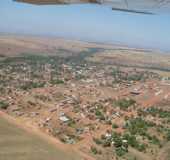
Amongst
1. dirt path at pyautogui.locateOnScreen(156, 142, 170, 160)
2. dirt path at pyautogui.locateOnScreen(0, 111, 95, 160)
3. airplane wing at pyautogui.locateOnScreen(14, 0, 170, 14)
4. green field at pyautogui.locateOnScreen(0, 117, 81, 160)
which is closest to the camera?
airplane wing at pyautogui.locateOnScreen(14, 0, 170, 14)

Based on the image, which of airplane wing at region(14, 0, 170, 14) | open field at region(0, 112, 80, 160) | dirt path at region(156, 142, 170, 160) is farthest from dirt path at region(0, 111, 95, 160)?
airplane wing at region(14, 0, 170, 14)

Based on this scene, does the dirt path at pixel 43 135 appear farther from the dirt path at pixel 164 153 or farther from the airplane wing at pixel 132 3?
the airplane wing at pixel 132 3

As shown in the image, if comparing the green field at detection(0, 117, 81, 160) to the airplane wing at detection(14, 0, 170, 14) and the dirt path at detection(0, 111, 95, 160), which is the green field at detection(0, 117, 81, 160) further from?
the airplane wing at detection(14, 0, 170, 14)

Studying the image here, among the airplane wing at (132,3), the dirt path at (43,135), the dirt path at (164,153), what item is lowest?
the dirt path at (164,153)

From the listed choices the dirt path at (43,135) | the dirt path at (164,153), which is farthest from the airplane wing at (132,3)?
the dirt path at (164,153)

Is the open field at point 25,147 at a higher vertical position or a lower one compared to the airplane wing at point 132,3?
lower

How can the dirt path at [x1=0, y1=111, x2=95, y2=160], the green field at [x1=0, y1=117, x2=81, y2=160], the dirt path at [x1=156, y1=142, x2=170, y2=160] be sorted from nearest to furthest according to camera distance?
the green field at [x1=0, y1=117, x2=81, y2=160] → the dirt path at [x1=0, y1=111, x2=95, y2=160] → the dirt path at [x1=156, y1=142, x2=170, y2=160]

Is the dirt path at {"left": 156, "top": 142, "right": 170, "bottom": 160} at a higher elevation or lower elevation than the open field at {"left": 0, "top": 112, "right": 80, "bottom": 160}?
lower

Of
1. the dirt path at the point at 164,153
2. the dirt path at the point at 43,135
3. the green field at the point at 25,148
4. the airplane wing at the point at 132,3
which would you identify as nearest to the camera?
the airplane wing at the point at 132,3

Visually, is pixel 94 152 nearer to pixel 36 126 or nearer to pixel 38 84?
pixel 36 126
